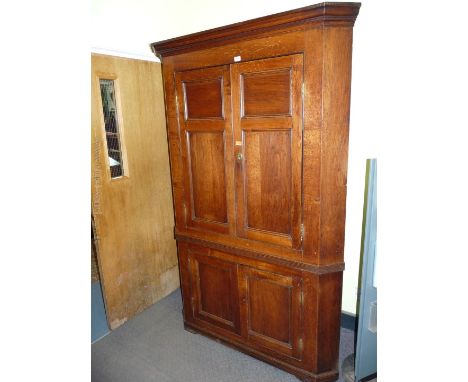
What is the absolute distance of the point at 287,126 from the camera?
1.47m

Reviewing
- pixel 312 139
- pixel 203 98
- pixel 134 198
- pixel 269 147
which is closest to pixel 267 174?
pixel 269 147

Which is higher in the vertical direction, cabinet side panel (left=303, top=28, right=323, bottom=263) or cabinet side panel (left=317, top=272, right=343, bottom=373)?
cabinet side panel (left=303, top=28, right=323, bottom=263)

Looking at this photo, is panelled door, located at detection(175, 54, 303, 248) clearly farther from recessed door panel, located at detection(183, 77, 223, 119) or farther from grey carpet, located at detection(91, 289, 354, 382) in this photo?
grey carpet, located at detection(91, 289, 354, 382)

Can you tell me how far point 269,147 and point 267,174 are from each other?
15cm

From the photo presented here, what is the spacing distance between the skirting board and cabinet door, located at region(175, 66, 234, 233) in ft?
3.93

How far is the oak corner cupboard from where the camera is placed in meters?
1.39

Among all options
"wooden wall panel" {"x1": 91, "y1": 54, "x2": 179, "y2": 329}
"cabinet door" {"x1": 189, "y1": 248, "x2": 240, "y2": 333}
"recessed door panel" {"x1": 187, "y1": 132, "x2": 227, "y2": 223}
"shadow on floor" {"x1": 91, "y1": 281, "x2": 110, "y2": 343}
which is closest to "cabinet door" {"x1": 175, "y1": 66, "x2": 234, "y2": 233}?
"recessed door panel" {"x1": 187, "y1": 132, "x2": 227, "y2": 223}

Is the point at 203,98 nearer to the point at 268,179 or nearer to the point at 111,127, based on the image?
the point at 268,179

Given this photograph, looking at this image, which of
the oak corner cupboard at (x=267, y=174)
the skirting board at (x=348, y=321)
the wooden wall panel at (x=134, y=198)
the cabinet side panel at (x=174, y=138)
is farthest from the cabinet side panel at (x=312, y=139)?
the wooden wall panel at (x=134, y=198)

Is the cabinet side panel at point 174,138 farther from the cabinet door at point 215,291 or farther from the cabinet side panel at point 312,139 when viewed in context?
the cabinet side panel at point 312,139
